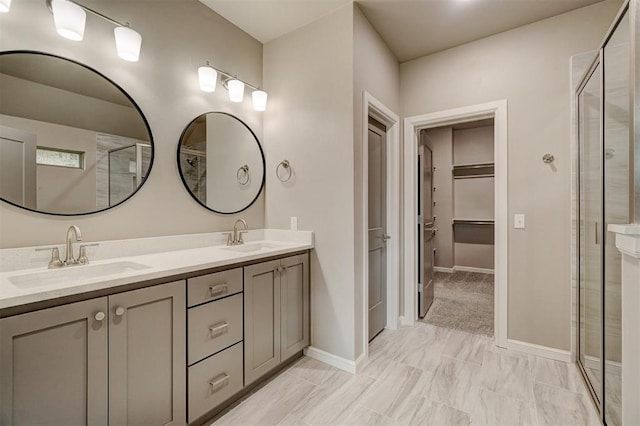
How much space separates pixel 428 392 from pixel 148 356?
5.70ft

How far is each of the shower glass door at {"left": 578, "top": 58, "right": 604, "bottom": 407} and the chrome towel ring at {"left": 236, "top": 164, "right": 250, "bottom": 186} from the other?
2.51 metres

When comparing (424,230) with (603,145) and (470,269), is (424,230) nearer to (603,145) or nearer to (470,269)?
(603,145)

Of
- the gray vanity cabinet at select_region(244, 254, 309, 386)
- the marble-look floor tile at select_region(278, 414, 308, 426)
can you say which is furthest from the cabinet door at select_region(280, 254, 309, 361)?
the marble-look floor tile at select_region(278, 414, 308, 426)

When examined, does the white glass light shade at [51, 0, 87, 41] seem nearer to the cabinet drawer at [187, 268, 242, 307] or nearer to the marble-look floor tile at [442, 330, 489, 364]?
the cabinet drawer at [187, 268, 242, 307]

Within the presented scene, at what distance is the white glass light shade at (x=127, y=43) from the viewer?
169 cm

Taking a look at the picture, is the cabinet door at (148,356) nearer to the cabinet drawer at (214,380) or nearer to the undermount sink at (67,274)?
the cabinet drawer at (214,380)

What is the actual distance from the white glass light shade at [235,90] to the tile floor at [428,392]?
7.34 feet

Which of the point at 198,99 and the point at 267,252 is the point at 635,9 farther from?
the point at 198,99

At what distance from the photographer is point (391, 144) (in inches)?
119

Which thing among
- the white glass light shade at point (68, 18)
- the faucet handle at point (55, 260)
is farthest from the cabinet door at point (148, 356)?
the white glass light shade at point (68, 18)

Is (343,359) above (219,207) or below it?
below

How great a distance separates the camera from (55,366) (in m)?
1.12

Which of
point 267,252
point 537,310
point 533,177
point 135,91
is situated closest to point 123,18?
point 135,91

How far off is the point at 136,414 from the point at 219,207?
145 centimetres
